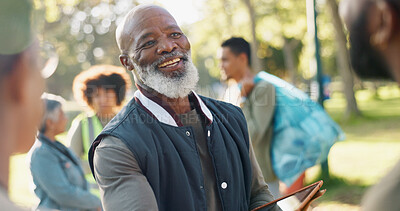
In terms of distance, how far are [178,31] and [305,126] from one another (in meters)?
2.16

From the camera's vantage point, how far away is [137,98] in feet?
6.79

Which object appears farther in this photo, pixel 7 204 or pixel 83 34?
pixel 83 34

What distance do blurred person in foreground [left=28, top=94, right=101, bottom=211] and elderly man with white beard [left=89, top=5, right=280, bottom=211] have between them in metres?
1.42

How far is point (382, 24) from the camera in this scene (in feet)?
3.48

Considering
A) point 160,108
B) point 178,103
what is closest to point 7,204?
point 160,108

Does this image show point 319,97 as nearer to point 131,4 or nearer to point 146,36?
point 146,36

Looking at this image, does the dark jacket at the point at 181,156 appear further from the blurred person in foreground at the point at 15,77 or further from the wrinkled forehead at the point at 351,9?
the wrinkled forehead at the point at 351,9

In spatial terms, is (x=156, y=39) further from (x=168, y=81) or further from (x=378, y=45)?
(x=378, y=45)

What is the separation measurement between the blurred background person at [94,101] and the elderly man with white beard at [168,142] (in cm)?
196

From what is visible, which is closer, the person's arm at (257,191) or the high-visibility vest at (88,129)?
the person's arm at (257,191)

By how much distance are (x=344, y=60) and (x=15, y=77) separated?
14309 mm

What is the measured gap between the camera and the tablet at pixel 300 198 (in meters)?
1.76

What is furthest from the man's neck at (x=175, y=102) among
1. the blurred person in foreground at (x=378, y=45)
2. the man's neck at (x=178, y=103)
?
the blurred person in foreground at (x=378, y=45)

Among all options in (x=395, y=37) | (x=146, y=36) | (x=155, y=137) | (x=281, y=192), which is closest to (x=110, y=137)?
(x=155, y=137)
